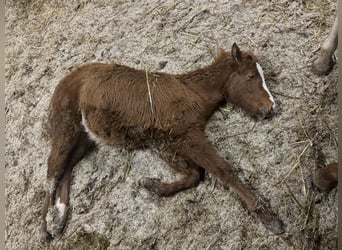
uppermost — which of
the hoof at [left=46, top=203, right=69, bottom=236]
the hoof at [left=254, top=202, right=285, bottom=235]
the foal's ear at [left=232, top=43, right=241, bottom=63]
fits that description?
the foal's ear at [left=232, top=43, right=241, bottom=63]

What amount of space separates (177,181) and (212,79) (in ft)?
1.17

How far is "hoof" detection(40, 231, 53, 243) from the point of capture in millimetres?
1675

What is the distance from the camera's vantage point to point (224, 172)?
1.56 metres

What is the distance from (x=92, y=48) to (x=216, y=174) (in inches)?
24.6

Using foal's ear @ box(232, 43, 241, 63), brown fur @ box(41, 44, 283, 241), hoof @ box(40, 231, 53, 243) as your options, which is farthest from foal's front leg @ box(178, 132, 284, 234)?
hoof @ box(40, 231, 53, 243)

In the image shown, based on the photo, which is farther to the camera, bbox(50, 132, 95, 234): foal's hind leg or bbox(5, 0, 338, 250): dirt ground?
bbox(50, 132, 95, 234): foal's hind leg

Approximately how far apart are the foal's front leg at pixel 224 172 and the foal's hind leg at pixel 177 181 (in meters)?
0.02

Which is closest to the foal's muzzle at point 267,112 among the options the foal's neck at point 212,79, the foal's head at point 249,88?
the foal's head at point 249,88

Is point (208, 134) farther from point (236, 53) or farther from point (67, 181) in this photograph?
point (67, 181)

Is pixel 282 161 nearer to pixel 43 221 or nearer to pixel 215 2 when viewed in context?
pixel 215 2

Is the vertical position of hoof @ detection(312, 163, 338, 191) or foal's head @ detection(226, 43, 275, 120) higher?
foal's head @ detection(226, 43, 275, 120)

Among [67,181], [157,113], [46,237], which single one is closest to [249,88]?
[157,113]

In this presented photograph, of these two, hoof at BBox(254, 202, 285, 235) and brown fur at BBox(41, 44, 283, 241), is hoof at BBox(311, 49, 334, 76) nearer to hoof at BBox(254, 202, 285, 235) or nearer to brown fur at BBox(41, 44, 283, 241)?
brown fur at BBox(41, 44, 283, 241)

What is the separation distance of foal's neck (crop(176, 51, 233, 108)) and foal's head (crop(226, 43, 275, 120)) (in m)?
0.02
